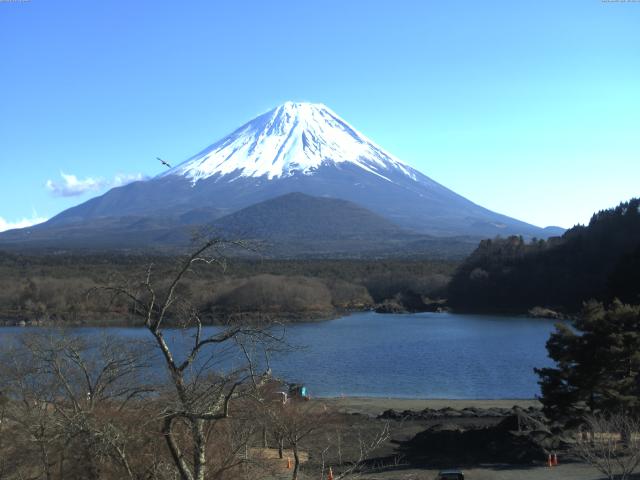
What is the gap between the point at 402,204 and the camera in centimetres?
13512

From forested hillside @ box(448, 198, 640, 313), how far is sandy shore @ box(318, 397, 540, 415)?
1039 inches

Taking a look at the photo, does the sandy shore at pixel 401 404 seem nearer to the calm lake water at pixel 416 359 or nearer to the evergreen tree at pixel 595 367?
the calm lake water at pixel 416 359

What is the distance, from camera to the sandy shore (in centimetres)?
1875

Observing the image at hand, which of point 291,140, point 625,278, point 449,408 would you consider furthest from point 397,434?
point 291,140

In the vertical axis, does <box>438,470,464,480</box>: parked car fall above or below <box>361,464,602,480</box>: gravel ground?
above

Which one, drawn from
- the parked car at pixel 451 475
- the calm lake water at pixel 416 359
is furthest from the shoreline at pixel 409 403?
the parked car at pixel 451 475

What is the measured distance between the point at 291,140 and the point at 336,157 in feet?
29.4

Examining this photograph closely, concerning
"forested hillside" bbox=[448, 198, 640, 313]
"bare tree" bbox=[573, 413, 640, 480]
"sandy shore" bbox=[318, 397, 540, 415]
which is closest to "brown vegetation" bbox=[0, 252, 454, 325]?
"forested hillside" bbox=[448, 198, 640, 313]

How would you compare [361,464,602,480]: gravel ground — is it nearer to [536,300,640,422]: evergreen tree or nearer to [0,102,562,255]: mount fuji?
[536,300,640,422]: evergreen tree

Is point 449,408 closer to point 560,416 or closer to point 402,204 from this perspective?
point 560,416

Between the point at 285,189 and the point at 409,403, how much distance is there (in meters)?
114

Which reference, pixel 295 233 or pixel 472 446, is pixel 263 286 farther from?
pixel 295 233

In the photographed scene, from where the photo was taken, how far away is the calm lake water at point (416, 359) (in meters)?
21.9

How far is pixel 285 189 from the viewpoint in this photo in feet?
435
